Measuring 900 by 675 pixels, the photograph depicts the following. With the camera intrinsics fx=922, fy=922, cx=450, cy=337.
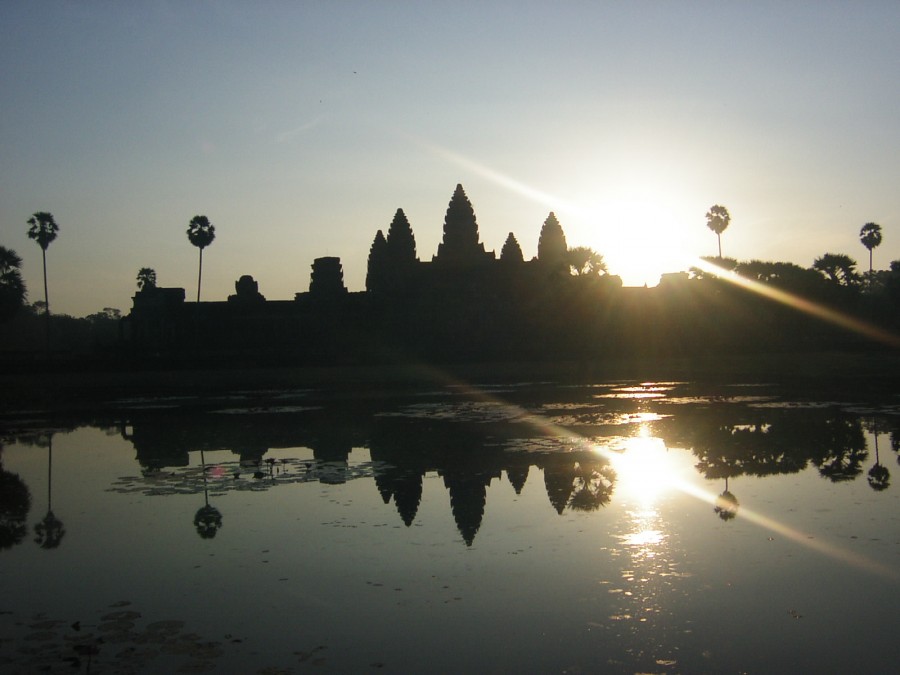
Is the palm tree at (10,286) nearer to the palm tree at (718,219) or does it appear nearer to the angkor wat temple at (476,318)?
the angkor wat temple at (476,318)

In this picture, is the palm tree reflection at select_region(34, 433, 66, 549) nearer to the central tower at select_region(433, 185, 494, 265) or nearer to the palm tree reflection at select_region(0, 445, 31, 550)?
the palm tree reflection at select_region(0, 445, 31, 550)

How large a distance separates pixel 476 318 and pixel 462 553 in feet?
157

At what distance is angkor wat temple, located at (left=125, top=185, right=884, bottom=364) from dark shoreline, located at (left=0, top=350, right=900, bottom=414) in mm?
3895

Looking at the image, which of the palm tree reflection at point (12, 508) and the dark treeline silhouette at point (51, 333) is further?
the dark treeline silhouette at point (51, 333)

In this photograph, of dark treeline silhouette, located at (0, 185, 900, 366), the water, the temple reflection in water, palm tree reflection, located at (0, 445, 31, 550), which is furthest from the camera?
dark treeline silhouette, located at (0, 185, 900, 366)

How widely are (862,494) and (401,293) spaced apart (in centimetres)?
4778

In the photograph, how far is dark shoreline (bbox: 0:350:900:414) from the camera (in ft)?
104

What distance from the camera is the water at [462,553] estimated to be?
6203 millimetres

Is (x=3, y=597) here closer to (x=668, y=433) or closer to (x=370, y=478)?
(x=370, y=478)

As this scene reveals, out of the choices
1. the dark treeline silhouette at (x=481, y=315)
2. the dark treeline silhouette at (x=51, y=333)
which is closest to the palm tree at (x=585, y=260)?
the dark treeline silhouette at (x=481, y=315)

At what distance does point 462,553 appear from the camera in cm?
880

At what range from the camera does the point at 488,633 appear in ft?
21.3

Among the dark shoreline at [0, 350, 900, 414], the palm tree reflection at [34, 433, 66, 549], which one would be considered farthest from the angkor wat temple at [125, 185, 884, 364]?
the palm tree reflection at [34, 433, 66, 549]

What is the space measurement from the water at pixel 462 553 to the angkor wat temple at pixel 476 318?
104 feet
